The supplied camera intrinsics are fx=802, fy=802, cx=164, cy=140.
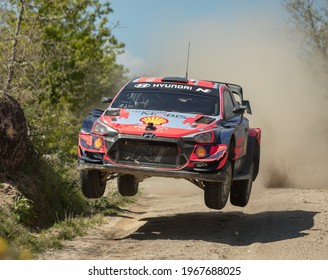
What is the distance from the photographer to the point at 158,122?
1034cm

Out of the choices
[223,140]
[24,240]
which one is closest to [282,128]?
[223,140]

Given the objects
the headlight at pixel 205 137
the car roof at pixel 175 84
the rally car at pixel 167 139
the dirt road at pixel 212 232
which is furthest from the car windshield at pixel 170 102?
the dirt road at pixel 212 232

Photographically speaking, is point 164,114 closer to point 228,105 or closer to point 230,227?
point 228,105

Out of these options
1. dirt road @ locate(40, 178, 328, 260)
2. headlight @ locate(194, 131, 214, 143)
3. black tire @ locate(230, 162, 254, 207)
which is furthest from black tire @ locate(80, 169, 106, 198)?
black tire @ locate(230, 162, 254, 207)

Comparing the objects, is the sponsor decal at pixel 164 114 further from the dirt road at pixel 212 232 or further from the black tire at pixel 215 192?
the dirt road at pixel 212 232

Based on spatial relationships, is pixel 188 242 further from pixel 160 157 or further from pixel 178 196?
pixel 178 196

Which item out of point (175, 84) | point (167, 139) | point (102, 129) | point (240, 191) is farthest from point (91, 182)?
point (240, 191)

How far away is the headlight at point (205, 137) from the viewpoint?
1007 centimetres

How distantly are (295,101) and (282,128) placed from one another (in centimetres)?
276

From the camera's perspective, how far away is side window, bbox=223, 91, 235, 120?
37.3 feet

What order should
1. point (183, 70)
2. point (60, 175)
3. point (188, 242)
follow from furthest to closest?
point (183, 70)
point (60, 175)
point (188, 242)

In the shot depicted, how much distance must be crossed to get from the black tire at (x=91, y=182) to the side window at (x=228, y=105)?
76.5 inches

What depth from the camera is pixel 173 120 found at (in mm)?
10430

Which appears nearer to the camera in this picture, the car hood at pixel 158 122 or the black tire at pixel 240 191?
the car hood at pixel 158 122
